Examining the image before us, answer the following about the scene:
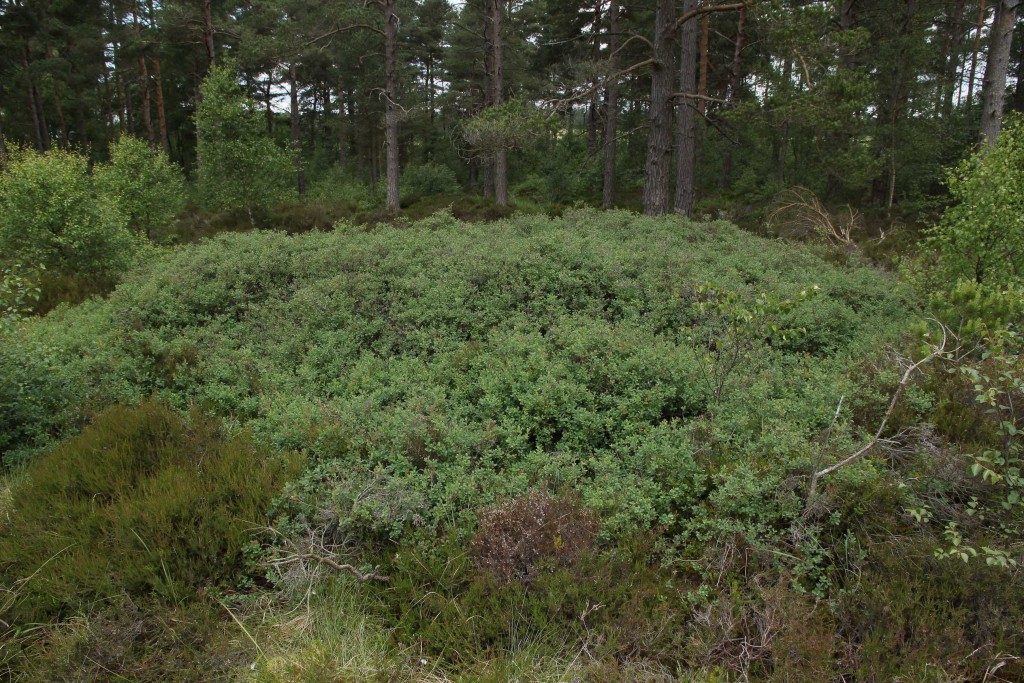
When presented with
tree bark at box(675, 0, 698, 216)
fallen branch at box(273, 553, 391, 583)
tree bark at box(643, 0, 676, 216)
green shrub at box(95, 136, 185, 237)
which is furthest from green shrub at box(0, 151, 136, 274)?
tree bark at box(675, 0, 698, 216)

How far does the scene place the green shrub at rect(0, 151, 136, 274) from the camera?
35.5ft

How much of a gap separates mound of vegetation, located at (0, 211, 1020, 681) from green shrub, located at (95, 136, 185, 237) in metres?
10.5

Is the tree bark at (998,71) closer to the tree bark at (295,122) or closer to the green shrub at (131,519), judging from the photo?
the green shrub at (131,519)

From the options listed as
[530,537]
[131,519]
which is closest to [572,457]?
[530,537]

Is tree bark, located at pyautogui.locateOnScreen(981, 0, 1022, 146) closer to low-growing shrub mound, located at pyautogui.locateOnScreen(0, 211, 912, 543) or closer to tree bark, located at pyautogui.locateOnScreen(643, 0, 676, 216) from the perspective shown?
low-growing shrub mound, located at pyautogui.locateOnScreen(0, 211, 912, 543)

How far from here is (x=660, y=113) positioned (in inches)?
500

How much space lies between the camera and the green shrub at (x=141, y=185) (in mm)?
16245

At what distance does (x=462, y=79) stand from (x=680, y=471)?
95.6 ft

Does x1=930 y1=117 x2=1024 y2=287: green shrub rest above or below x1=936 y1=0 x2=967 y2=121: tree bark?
below

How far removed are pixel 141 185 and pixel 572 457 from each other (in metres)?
17.6

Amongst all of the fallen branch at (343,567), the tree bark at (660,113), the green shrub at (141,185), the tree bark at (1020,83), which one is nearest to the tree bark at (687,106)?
the tree bark at (660,113)

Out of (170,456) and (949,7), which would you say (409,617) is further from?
(949,7)

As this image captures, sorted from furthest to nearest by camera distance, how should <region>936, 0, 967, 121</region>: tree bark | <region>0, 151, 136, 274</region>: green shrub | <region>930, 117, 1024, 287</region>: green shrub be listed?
<region>936, 0, 967, 121</region>: tree bark, <region>0, 151, 136, 274</region>: green shrub, <region>930, 117, 1024, 287</region>: green shrub

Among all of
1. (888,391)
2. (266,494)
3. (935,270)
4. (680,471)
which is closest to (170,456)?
(266,494)
